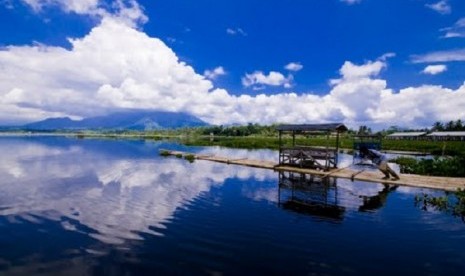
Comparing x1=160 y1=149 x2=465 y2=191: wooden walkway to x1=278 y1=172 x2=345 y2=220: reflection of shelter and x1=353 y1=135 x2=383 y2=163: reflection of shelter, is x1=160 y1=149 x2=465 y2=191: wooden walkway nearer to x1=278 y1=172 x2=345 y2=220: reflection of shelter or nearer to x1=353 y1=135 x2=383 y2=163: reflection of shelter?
x1=278 y1=172 x2=345 y2=220: reflection of shelter

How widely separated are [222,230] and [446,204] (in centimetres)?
1344

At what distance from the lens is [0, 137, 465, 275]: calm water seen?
1064 cm

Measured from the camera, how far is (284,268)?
10422 mm

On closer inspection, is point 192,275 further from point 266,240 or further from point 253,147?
point 253,147

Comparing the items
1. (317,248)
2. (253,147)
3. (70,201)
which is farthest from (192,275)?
(253,147)

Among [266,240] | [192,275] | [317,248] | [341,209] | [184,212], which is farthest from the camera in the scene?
[341,209]

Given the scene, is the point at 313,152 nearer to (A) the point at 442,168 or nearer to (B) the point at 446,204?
(A) the point at 442,168

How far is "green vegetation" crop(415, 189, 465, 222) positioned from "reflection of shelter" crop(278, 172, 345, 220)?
499 cm

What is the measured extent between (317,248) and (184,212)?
755cm

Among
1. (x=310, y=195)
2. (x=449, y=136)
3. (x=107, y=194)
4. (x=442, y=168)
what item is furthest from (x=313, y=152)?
(x=449, y=136)

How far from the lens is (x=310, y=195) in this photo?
877 inches

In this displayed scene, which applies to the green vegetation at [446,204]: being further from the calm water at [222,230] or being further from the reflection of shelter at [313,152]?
the reflection of shelter at [313,152]

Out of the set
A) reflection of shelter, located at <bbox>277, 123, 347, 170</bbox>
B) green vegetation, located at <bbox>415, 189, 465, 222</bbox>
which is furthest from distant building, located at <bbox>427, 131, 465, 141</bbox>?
green vegetation, located at <bbox>415, 189, 465, 222</bbox>

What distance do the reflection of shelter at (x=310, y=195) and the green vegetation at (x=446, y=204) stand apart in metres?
4.99
